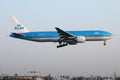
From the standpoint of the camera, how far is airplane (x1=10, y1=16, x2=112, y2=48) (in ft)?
307

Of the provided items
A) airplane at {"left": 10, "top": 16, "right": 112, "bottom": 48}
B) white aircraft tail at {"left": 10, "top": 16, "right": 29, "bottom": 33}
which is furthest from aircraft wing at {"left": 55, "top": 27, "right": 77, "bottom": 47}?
white aircraft tail at {"left": 10, "top": 16, "right": 29, "bottom": 33}

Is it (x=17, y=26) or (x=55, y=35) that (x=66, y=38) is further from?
(x=17, y=26)

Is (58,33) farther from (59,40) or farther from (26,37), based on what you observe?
(26,37)

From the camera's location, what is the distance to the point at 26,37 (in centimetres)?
9950

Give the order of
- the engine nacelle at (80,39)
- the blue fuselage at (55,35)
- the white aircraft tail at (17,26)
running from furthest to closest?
the white aircraft tail at (17,26)
the blue fuselage at (55,35)
the engine nacelle at (80,39)

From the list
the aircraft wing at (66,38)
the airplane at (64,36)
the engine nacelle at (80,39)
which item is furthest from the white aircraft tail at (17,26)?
the engine nacelle at (80,39)

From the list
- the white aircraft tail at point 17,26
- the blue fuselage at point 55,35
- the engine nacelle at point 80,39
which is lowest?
the engine nacelle at point 80,39

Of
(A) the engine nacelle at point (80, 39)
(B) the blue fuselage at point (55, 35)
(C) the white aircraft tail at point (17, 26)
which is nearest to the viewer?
(A) the engine nacelle at point (80, 39)

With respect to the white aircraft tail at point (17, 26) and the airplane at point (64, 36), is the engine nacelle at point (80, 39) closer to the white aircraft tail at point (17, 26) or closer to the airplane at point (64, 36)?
the airplane at point (64, 36)

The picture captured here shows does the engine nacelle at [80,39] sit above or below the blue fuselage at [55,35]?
below

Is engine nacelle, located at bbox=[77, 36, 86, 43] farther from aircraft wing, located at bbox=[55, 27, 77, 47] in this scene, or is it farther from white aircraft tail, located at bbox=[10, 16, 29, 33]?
white aircraft tail, located at bbox=[10, 16, 29, 33]

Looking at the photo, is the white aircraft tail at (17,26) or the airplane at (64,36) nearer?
the airplane at (64,36)

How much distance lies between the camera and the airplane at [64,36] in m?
93.6

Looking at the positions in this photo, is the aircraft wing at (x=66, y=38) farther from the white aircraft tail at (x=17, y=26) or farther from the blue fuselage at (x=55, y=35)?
the white aircraft tail at (x=17, y=26)
